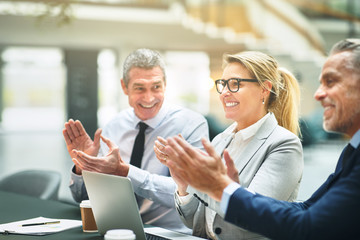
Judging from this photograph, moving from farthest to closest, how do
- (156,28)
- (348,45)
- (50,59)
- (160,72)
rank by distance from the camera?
(50,59)
(156,28)
(160,72)
(348,45)

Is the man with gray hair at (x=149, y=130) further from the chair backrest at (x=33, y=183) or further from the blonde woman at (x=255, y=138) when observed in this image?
the chair backrest at (x=33, y=183)

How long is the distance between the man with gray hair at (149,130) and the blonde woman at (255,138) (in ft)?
1.28

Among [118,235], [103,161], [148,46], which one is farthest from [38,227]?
[148,46]

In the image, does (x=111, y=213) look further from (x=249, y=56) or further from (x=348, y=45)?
(x=348, y=45)

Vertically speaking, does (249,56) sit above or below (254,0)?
below

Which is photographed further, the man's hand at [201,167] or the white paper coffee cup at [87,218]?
the white paper coffee cup at [87,218]

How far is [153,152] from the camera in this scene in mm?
2709

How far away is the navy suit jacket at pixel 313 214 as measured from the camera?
1263mm

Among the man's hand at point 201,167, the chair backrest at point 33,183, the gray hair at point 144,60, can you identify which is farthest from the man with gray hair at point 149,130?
the man's hand at point 201,167

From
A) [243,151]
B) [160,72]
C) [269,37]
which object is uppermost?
[269,37]

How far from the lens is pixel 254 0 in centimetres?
1113

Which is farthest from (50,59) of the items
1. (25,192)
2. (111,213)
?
(111,213)

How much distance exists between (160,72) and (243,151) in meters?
0.90

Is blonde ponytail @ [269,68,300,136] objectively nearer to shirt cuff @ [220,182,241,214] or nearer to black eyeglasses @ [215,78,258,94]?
black eyeglasses @ [215,78,258,94]
